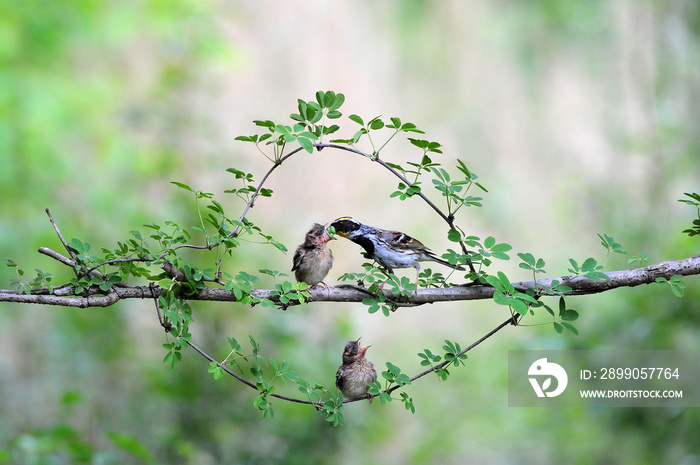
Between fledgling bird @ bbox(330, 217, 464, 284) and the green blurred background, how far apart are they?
1.57 m

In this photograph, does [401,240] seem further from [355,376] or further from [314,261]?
[355,376]

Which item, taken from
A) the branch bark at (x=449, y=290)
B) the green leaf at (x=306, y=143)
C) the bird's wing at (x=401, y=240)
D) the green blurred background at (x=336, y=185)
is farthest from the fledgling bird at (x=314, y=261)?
the green blurred background at (x=336, y=185)

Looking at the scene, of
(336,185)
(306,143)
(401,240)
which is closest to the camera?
(306,143)

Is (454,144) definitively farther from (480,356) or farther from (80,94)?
(80,94)

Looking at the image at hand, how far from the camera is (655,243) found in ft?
16.3

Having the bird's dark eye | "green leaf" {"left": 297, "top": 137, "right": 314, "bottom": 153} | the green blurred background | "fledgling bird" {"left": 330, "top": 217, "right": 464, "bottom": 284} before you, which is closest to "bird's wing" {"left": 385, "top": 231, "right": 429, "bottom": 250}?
"fledgling bird" {"left": 330, "top": 217, "right": 464, "bottom": 284}

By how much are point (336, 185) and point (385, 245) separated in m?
4.75

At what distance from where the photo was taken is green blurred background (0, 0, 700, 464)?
4074 millimetres

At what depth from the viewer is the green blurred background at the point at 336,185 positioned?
407cm

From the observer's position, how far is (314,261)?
93.1 inches

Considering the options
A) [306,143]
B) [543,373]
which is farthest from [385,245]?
[543,373]

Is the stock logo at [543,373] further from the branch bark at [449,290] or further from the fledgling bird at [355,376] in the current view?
the branch bark at [449,290]

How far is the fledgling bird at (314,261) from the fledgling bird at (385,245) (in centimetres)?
27

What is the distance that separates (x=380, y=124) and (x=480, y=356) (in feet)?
18.2
